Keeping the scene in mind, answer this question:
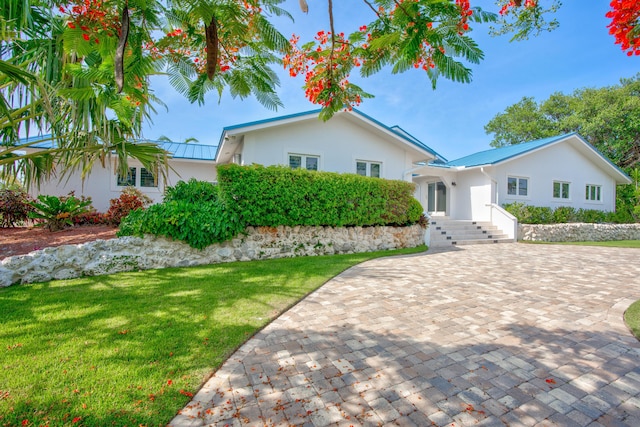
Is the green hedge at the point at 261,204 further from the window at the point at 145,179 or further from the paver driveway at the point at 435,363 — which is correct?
the window at the point at 145,179

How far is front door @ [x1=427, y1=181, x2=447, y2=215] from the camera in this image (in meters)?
18.6

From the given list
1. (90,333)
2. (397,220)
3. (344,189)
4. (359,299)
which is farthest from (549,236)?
(90,333)

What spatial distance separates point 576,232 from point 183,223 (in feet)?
62.3

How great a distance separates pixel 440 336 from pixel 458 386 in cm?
102

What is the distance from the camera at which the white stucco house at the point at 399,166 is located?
11.9 meters

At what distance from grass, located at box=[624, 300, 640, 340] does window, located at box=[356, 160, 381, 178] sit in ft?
31.5

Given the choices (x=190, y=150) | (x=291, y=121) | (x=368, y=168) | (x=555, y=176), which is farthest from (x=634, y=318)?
(x=190, y=150)

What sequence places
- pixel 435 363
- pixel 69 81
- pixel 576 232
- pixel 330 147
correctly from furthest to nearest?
pixel 576 232
pixel 330 147
pixel 69 81
pixel 435 363

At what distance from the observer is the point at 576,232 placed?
15.5 meters

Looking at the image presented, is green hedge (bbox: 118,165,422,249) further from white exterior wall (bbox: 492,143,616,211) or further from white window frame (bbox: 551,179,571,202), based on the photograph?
white window frame (bbox: 551,179,571,202)

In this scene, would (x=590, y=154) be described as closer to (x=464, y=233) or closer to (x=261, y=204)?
(x=464, y=233)

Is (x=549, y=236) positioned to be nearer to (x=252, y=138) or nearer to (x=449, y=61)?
(x=252, y=138)

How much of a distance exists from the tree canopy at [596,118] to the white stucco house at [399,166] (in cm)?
850

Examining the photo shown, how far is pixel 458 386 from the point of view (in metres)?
2.57
